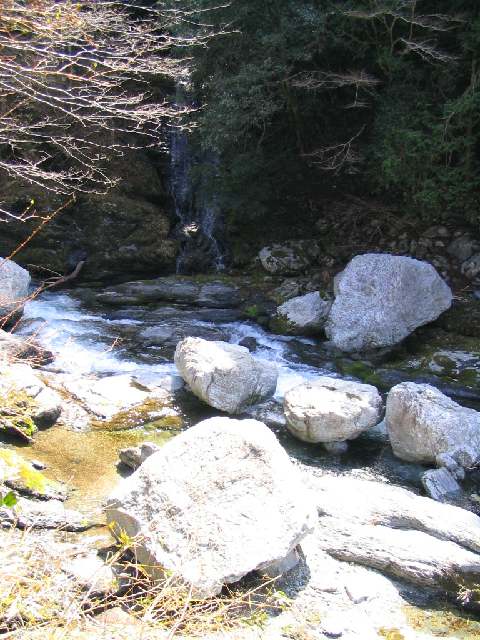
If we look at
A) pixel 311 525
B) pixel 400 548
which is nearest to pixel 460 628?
pixel 400 548

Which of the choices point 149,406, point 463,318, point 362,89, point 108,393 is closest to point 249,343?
point 149,406

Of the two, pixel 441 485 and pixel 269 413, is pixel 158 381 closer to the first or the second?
pixel 269 413

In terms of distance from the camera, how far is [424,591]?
4.38 meters

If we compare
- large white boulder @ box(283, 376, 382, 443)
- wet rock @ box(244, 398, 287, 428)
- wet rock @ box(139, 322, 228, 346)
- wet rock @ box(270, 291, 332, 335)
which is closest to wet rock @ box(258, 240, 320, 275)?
wet rock @ box(270, 291, 332, 335)

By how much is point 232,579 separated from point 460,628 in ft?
5.46

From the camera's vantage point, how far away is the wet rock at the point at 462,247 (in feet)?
34.8

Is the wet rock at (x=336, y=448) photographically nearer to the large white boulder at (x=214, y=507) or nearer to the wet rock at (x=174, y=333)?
the large white boulder at (x=214, y=507)

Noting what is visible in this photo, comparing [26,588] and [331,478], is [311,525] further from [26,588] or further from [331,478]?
[26,588]

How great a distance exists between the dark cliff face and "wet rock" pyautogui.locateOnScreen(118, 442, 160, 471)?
678cm

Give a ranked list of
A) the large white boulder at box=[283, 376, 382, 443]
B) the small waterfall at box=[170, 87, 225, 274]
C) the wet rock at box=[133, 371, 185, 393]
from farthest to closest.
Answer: the small waterfall at box=[170, 87, 225, 274] → the wet rock at box=[133, 371, 185, 393] → the large white boulder at box=[283, 376, 382, 443]

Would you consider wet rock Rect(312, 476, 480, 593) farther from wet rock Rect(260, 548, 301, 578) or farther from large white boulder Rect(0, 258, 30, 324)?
large white boulder Rect(0, 258, 30, 324)

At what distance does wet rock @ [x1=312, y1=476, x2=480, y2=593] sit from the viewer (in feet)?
14.5

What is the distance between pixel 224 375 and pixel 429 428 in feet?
7.98

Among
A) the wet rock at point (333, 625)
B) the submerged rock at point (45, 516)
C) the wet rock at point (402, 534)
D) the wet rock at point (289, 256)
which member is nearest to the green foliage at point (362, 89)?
the wet rock at point (289, 256)
